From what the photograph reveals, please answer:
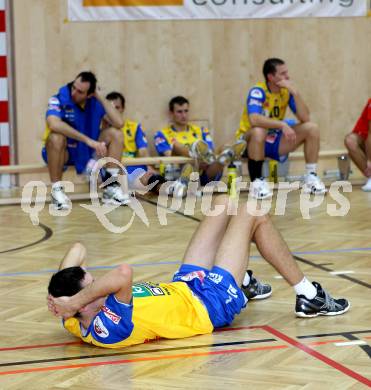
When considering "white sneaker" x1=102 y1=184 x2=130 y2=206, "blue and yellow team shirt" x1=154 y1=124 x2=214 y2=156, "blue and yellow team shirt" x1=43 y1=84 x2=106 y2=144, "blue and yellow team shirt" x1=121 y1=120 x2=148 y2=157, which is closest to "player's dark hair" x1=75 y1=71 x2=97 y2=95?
"blue and yellow team shirt" x1=43 y1=84 x2=106 y2=144

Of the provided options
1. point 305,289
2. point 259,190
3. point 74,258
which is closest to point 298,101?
point 259,190

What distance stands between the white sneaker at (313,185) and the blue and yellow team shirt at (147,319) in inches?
243

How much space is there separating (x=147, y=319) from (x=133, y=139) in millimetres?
7280

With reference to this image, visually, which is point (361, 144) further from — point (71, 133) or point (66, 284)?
point (66, 284)

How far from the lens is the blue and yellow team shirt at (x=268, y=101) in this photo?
37.1 feet

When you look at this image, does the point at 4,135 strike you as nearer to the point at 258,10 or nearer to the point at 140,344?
the point at 258,10

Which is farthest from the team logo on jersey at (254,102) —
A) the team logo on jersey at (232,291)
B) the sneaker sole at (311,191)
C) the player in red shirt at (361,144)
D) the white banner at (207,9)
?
the team logo on jersey at (232,291)

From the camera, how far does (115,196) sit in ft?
35.1

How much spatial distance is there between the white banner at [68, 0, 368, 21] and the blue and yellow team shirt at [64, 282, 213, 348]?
307 inches

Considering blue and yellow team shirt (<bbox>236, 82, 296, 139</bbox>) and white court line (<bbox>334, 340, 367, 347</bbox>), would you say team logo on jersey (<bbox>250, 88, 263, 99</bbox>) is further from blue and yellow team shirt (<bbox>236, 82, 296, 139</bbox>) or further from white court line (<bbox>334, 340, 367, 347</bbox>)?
white court line (<bbox>334, 340, 367, 347</bbox>)

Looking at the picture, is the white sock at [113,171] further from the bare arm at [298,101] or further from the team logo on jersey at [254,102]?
the bare arm at [298,101]

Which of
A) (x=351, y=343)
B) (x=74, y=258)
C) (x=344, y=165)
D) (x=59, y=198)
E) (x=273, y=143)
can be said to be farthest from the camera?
(x=344, y=165)

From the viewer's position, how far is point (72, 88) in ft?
35.3

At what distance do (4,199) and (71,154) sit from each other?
3.24 ft
